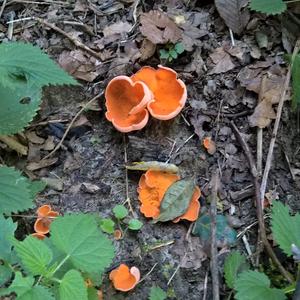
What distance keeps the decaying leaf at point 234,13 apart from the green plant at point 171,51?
1.62 feet

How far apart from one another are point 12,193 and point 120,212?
70 cm

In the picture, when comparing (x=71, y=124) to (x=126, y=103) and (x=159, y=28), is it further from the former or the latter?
(x=159, y=28)

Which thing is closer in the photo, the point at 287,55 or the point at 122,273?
the point at 122,273

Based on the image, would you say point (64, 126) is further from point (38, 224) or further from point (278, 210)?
point (278, 210)

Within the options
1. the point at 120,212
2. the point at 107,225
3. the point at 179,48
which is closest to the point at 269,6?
the point at 179,48

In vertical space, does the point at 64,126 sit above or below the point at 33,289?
below

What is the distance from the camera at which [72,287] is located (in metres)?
2.39

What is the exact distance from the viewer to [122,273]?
10.1 feet

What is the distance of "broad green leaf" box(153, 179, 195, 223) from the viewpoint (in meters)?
3.28

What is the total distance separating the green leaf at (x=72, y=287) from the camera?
2.37m

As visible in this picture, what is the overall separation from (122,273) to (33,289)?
83cm

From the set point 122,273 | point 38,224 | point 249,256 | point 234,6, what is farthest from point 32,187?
point 234,6

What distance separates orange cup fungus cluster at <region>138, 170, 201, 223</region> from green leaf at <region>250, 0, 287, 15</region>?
139 centimetres

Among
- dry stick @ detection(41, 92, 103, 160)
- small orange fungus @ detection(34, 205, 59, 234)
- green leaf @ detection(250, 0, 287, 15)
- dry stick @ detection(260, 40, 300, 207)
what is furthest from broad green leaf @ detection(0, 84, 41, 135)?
green leaf @ detection(250, 0, 287, 15)
